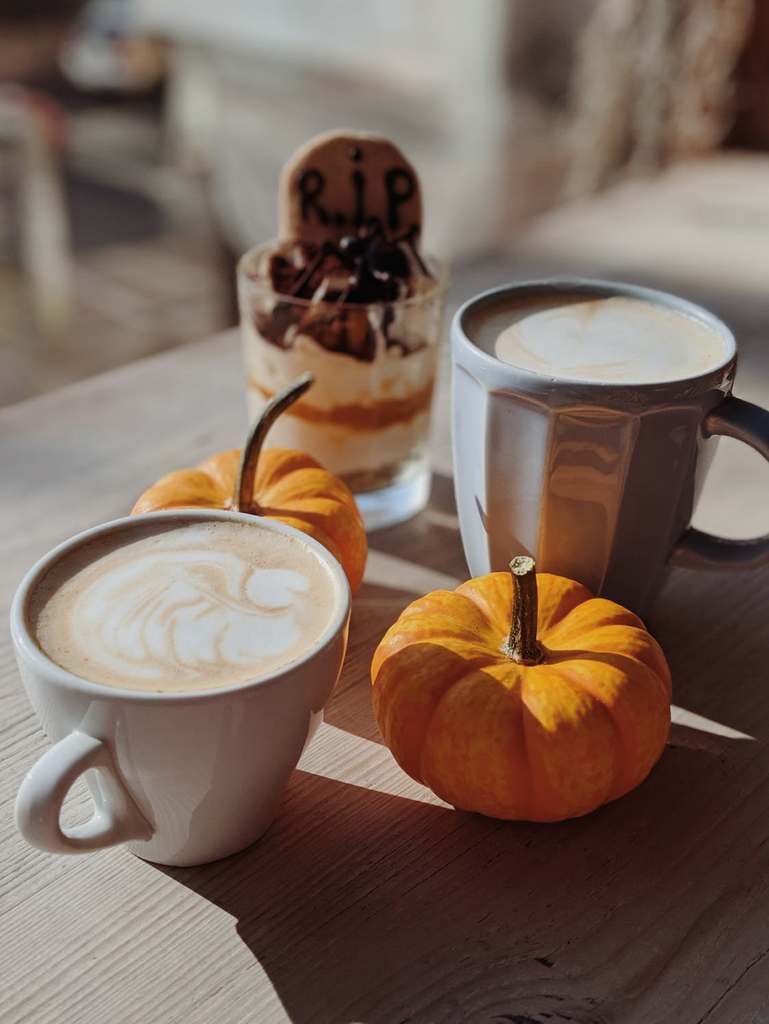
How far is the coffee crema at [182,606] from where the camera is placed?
49 cm

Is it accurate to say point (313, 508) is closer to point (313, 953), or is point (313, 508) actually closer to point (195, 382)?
point (313, 953)

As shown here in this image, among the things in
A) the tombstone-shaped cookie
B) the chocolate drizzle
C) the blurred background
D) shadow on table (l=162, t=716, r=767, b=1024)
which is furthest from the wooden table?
the blurred background

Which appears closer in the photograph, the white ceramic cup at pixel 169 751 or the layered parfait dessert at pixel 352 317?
the white ceramic cup at pixel 169 751

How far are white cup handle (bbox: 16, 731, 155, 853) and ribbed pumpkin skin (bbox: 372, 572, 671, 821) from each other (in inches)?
5.6

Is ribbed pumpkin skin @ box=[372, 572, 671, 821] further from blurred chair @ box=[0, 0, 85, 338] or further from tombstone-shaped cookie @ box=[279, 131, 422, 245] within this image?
blurred chair @ box=[0, 0, 85, 338]

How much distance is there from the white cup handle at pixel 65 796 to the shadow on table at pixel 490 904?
61mm

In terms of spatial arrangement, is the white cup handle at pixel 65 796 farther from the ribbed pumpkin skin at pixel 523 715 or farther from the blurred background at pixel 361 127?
the blurred background at pixel 361 127

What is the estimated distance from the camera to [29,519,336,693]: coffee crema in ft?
1.60

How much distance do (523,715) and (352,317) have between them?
353 mm

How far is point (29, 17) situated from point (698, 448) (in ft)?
15.5

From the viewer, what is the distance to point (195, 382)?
1.06 m

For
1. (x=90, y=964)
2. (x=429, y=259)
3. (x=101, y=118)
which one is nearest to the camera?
(x=90, y=964)

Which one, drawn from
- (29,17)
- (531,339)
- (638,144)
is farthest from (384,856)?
(29,17)

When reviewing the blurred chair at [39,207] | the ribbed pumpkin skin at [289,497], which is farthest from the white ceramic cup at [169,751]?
the blurred chair at [39,207]
